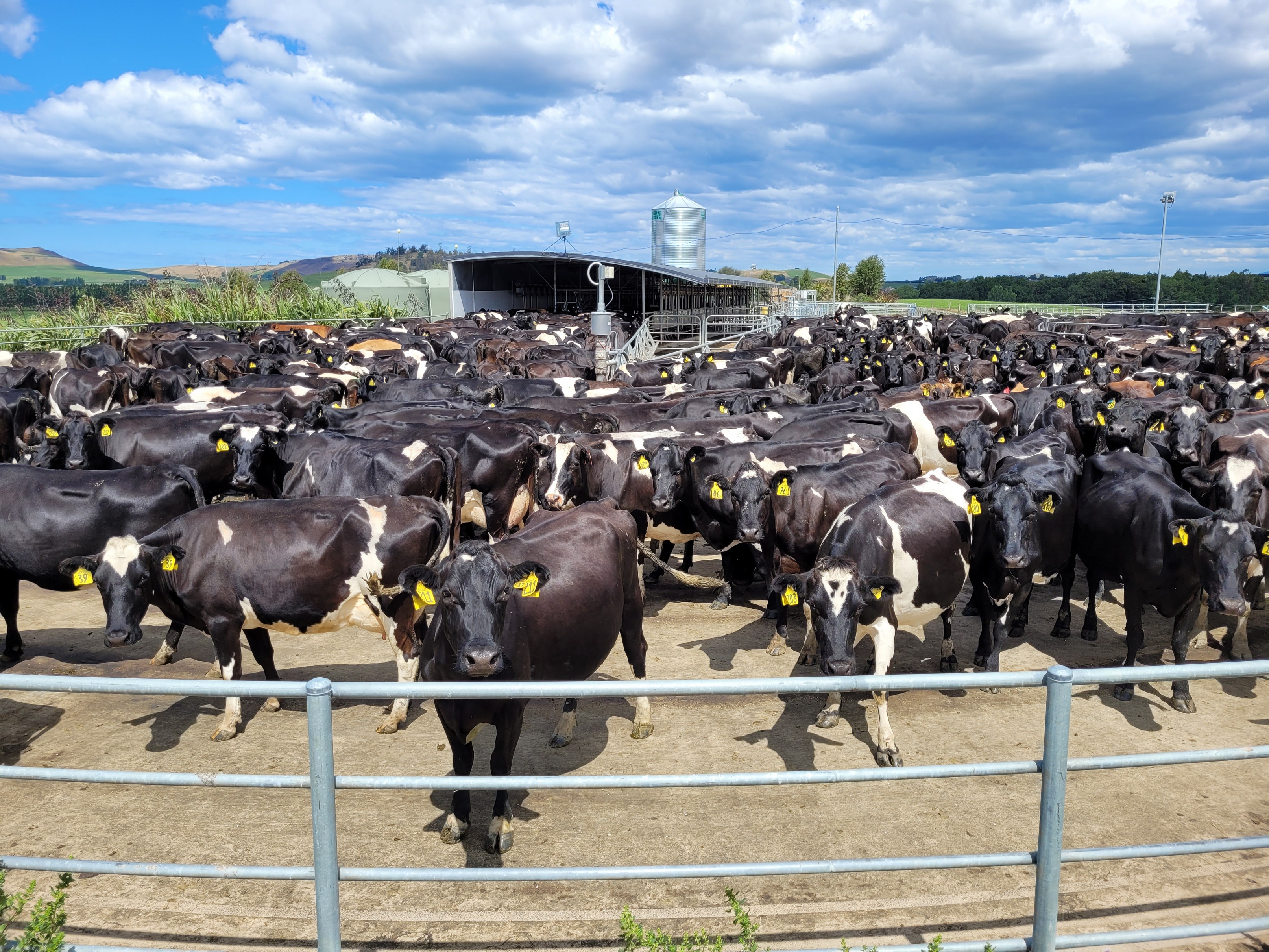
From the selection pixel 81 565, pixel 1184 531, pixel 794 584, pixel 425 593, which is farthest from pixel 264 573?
pixel 1184 531

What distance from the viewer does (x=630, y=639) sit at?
19.7 ft

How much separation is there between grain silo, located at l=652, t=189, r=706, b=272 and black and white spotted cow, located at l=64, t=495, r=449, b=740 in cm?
5682

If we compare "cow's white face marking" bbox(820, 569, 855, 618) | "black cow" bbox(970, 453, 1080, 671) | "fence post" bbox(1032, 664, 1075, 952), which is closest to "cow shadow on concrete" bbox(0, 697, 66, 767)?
"cow's white face marking" bbox(820, 569, 855, 618)

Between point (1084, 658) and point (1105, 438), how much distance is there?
16.1 feet

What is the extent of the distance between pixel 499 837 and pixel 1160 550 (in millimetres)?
5254

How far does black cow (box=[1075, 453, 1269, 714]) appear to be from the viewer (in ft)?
20.4

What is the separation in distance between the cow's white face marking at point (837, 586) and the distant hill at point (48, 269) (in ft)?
374

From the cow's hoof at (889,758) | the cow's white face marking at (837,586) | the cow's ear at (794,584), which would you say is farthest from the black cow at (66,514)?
the cow's hoof at (889,758)

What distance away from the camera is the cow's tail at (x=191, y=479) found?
7.92 meters

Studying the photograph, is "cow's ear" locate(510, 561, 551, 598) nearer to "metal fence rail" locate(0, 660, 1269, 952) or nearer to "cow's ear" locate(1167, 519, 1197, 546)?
"metal fence rail" locate(0, 660, 1269, 952)

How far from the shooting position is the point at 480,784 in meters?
3.01

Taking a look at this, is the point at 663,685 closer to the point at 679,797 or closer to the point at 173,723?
the point at 679,797

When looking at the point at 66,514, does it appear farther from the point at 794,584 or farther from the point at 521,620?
the point at 794,584

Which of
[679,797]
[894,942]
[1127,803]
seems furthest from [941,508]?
[894,942]
